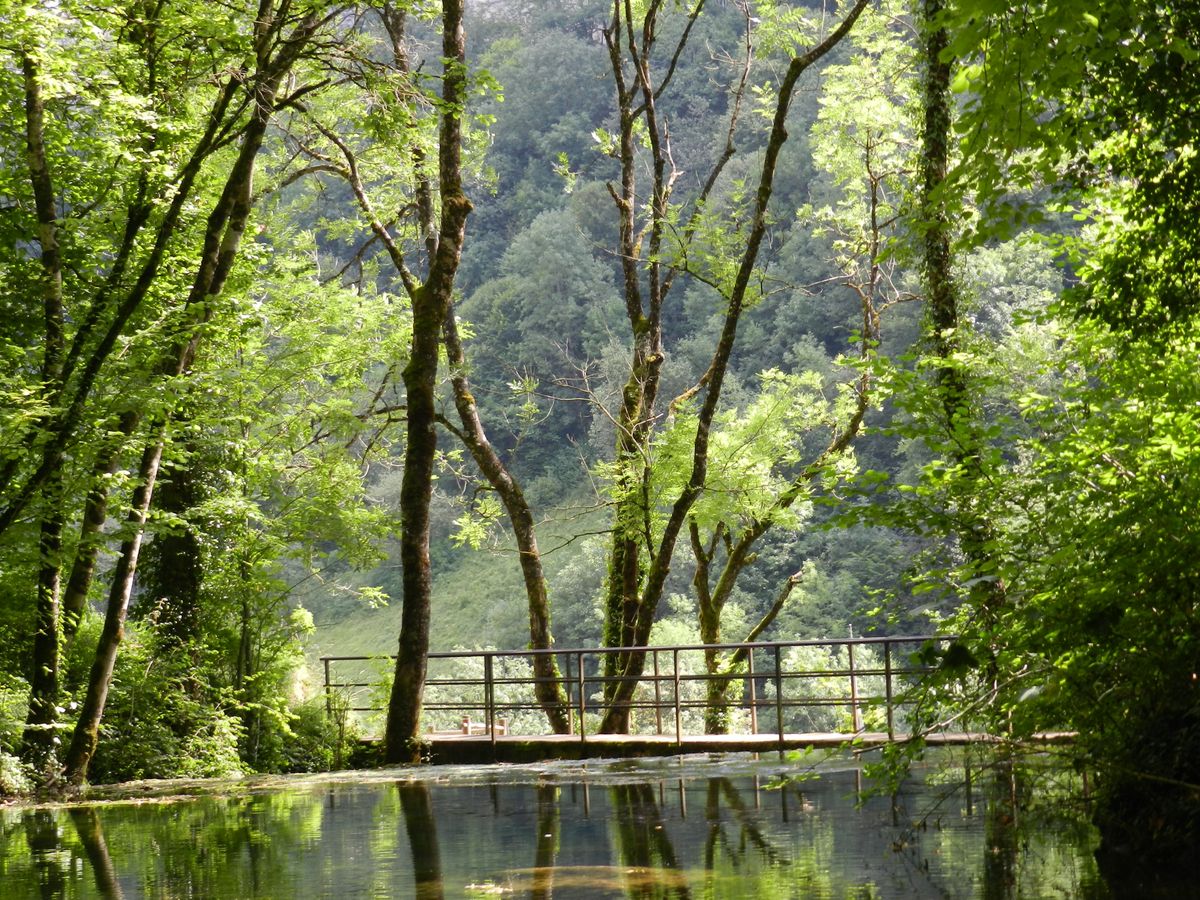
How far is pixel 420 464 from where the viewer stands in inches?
571

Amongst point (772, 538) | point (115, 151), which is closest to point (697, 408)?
point (115, 151)

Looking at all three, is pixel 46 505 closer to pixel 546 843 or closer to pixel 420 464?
pixel 420 464

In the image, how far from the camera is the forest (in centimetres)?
590

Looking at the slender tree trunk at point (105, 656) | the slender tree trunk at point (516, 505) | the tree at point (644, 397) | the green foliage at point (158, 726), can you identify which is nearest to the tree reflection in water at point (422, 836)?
the slender tree trunk at point (105, 656)

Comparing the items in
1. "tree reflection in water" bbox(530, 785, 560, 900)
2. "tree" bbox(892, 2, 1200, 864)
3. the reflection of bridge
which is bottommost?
"tree reflection in water" bbox(530, 785, 560, 900)

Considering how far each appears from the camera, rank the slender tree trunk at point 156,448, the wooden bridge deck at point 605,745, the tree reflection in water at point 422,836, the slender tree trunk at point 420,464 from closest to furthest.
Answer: the tree reflection in water at point 422,836
the wooden bridge deck at point 605,745
the slender tree trunk at point 156,448
the slender tree trunk at point 420,464

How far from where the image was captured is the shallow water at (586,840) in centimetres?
582

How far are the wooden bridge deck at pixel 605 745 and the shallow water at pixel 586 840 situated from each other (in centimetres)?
195

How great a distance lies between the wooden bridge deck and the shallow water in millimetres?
1946

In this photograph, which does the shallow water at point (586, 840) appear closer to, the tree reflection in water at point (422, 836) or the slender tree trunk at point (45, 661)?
the tree reflection in water at point (422, 836)

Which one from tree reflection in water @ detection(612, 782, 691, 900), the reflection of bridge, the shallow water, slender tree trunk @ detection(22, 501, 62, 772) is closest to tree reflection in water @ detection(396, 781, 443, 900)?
the shallow water

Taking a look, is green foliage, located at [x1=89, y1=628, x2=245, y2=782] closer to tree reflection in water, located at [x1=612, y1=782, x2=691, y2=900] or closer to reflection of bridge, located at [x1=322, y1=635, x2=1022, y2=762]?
reflection of bridge, located at [x1=322, y1=635, x2=1022, y2=762]

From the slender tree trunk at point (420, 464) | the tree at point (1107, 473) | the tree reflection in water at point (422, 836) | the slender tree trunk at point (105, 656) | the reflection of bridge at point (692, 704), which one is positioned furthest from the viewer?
the slender tree trunk at point (420, 464)

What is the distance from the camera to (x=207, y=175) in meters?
17.4
